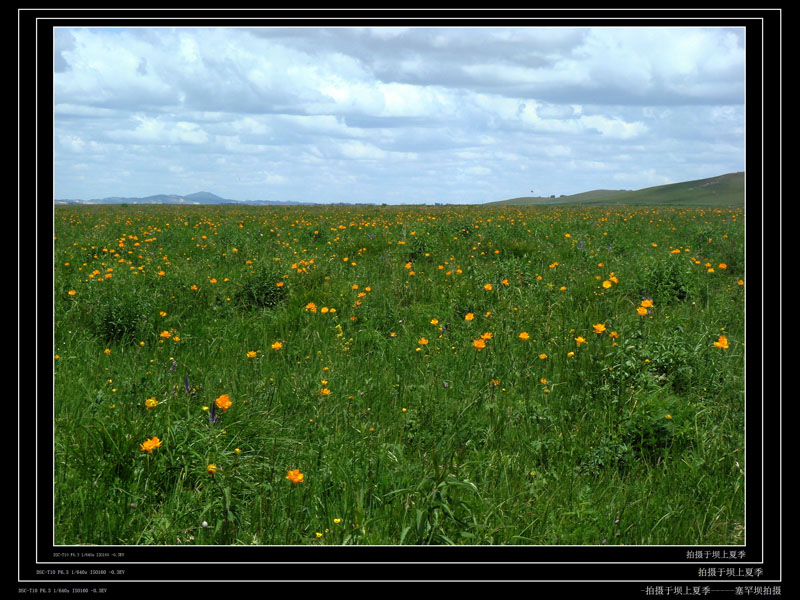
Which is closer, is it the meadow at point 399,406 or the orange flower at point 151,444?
the meadow at point 399,406

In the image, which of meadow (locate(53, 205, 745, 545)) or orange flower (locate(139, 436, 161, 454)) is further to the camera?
orange flower (locate(139, 436, 161, 454))

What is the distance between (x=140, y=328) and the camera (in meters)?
4.65

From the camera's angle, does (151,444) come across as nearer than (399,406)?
Yes

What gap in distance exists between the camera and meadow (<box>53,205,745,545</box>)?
233 cm

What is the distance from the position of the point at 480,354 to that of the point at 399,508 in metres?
1.97

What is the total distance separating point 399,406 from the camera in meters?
3.39

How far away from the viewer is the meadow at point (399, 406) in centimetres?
233
